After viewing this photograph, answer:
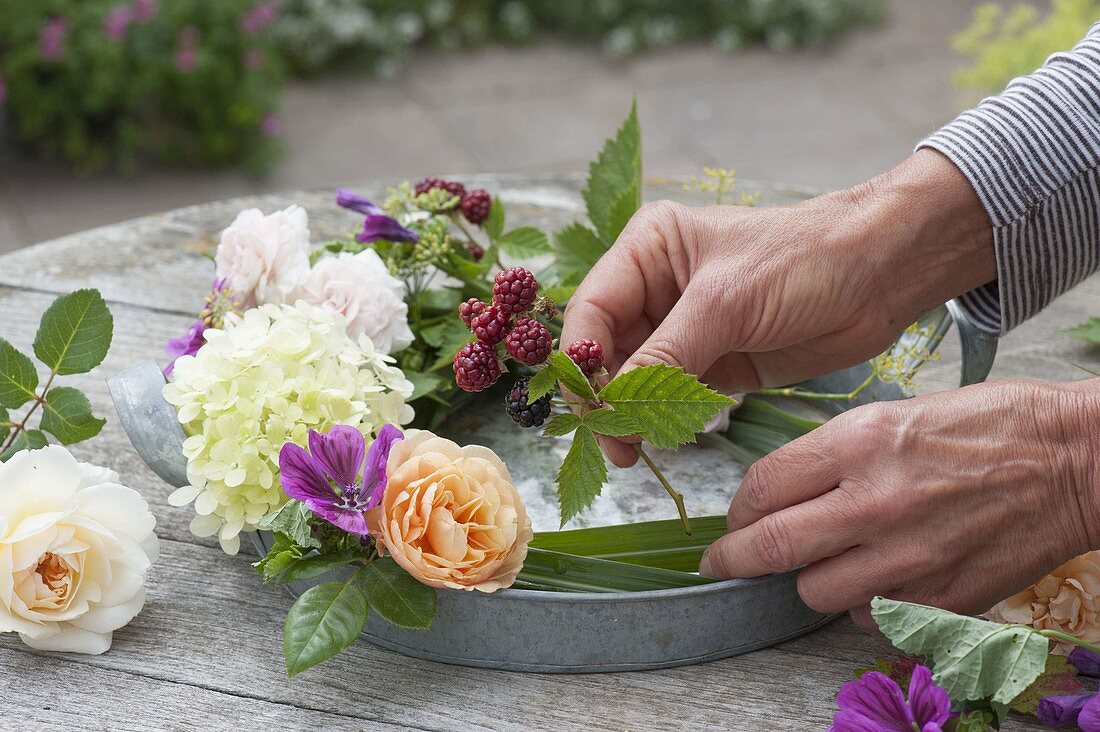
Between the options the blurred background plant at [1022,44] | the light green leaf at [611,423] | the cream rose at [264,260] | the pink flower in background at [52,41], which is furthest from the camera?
the pink flower in background at [52,41]

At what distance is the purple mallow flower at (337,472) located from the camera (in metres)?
0.89

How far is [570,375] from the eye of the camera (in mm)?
929

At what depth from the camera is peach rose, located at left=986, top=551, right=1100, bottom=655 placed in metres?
0.95

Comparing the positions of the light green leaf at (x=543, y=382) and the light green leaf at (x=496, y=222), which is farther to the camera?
the light green leaf at (x=496, y=222)

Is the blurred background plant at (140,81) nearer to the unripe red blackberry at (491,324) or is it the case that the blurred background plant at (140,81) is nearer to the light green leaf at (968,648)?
the unripe red blackberry at (491,324)

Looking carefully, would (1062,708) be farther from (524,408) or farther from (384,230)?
(384,230)

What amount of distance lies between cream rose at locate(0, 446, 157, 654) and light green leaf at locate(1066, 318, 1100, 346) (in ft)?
3.79

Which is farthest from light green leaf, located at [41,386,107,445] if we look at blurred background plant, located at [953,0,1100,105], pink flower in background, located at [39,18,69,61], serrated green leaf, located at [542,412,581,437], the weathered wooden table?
pink flower in background, located at [39,18,69,61]

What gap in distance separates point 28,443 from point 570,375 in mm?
530

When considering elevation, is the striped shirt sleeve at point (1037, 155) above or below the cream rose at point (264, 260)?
above

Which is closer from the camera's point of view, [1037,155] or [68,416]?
[68,416]

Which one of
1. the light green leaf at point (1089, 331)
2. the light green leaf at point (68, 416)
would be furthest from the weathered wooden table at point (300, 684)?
the light green leaf at point (1089, 331)

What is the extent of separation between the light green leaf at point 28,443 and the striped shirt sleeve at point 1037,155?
96 centimetres

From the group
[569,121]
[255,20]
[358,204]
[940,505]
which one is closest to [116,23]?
[255,20]
